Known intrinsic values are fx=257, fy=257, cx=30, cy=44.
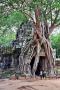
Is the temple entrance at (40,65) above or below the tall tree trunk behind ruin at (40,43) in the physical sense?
below

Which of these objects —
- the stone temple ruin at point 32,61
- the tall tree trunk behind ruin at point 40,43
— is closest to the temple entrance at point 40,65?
the stone temple ruin at point 32,61

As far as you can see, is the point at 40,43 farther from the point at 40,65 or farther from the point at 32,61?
the point at 40,65

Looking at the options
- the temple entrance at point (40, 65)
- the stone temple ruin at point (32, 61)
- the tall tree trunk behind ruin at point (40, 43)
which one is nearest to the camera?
the tall tree trunk behind ruin at point (40, 43)

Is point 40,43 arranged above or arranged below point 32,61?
above

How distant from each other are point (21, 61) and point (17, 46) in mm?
2662

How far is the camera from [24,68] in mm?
15234

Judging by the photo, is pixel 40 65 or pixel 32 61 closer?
pixel 32 61

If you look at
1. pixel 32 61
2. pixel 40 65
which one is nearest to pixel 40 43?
pixel 32 61

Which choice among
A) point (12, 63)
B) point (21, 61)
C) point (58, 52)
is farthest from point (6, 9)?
point (58, 52)

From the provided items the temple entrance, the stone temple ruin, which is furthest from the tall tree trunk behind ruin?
the temple entrance

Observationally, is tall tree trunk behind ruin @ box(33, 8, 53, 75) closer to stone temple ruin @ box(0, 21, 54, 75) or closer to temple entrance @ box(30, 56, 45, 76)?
stone temple ruin @ box(0, 21, 54, 75)

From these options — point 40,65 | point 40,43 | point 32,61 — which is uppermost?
point 40,43

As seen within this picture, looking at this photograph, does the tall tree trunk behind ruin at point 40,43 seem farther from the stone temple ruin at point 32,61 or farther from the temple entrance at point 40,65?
the temple entrance at point 40,65

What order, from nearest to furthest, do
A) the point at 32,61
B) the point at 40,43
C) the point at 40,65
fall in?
the point at 40,43 → the point at 32,61 → the point at 40,65
